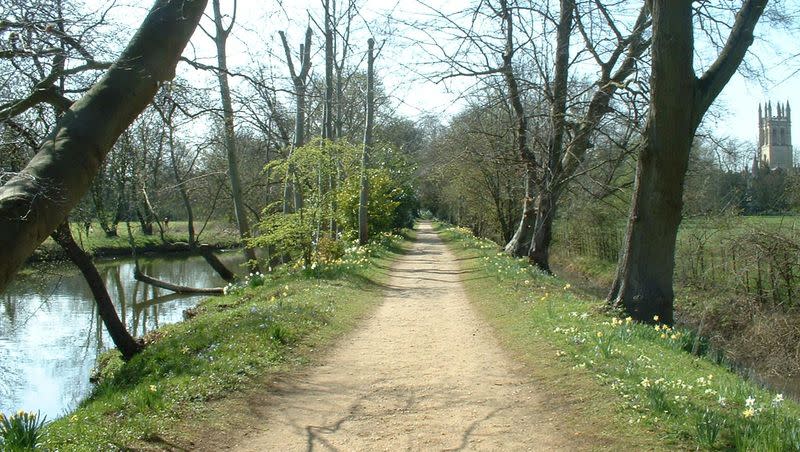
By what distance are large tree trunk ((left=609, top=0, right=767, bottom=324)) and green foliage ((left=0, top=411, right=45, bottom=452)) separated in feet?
25.6

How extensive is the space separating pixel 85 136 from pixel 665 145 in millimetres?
7674

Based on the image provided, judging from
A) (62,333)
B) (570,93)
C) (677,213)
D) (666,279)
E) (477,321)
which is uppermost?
(570,93)

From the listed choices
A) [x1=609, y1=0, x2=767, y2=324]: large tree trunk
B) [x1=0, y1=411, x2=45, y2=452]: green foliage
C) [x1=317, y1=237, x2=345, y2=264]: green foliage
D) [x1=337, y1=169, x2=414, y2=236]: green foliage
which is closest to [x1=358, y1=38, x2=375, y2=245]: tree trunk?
[x1=337, y1=169, x2=414, y2=236]: green foliage

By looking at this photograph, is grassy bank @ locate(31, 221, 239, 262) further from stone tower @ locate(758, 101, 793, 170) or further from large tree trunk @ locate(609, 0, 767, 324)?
stone tower @ locate(758, 101, 793, 170)

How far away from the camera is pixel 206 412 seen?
577cm

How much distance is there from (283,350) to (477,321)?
12.7ft

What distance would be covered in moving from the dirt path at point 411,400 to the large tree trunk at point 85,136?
2577 millimetres

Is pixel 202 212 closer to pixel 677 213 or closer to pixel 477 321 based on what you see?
pixel 477 321

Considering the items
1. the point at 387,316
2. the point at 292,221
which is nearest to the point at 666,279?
the point at 387,316

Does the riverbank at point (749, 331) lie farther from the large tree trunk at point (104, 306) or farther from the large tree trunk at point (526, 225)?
the large tree trunk at point (104, 306)

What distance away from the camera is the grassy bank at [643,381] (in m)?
4.64

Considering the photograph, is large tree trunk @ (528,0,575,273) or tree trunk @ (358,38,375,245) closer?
large tree trunk @ (528,0,575,273)

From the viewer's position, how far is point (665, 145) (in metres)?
8.95

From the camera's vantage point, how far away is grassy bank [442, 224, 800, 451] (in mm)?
4637
